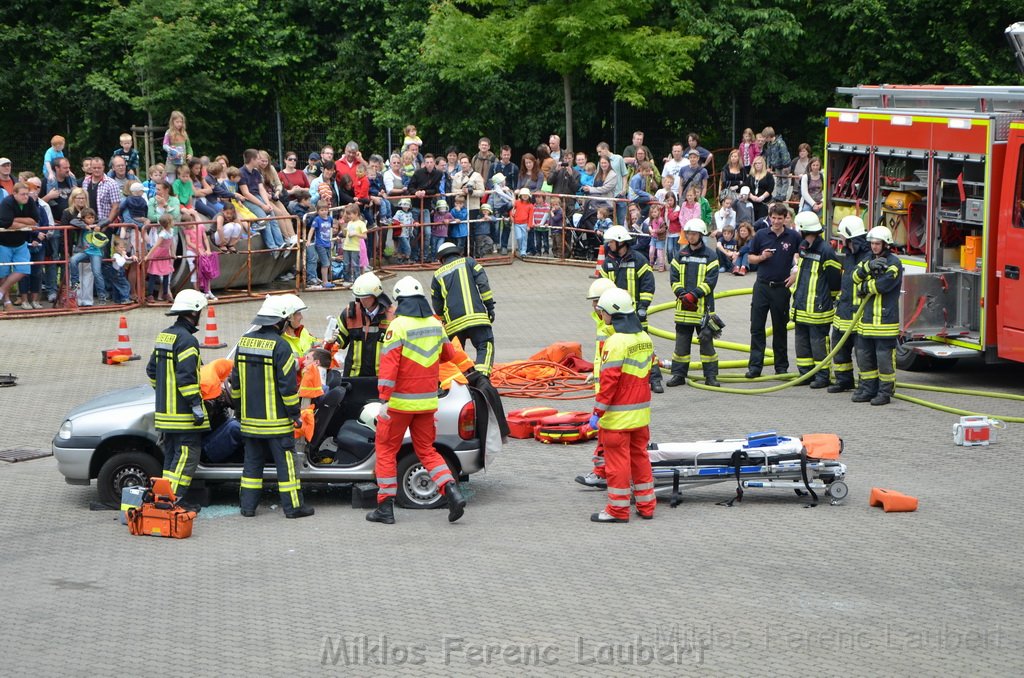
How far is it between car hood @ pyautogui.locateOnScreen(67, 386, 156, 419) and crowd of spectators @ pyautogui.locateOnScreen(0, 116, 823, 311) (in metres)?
7.60

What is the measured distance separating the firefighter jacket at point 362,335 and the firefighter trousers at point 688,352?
4508 millimetres

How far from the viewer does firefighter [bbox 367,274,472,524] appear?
1044 centimetres

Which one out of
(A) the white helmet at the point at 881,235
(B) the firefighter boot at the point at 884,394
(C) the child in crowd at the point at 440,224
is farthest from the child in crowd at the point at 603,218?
(B) the firefighter boot at the point at 884,394

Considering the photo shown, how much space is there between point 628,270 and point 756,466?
4.30 metres

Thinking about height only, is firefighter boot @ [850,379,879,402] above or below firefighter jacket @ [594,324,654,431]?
below

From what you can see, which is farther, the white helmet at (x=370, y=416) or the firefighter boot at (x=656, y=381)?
the firefighter boot at (x=656, y=381)

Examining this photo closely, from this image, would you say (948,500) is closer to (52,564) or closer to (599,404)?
(599,404)

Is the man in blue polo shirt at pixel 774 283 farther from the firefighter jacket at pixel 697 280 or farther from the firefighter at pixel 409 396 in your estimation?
the firefighter at pixel 409 396

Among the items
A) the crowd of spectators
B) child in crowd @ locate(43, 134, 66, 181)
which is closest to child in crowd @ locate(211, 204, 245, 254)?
the crowd of spectators

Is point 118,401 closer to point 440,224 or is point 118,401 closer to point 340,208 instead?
point 340,208

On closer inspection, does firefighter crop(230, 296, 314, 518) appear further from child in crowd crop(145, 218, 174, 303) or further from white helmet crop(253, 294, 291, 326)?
child in crowd crop(145, 218, 174, 303)

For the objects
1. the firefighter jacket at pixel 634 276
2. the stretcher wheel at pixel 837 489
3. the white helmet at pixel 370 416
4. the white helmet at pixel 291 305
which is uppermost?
the white helmet at pixel 291 305

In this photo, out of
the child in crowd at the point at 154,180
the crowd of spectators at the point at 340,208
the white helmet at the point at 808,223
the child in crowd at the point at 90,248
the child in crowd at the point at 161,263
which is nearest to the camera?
the white helmet at the point at 808,223

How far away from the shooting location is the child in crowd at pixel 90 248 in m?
18.7
